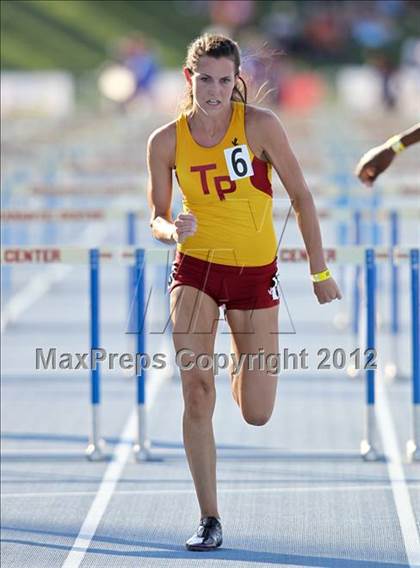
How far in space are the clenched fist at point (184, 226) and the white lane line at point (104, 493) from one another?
54.0 inches

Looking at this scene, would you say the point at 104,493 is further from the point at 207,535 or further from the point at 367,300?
the point at 367,300

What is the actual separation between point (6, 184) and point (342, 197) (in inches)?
137

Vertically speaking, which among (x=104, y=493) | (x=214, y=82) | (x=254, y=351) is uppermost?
(x=214, y=82)

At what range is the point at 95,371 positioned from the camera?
26.5ft

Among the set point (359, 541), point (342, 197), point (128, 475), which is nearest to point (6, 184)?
point (342, 197)

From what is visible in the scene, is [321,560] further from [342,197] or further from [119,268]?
[119,268]

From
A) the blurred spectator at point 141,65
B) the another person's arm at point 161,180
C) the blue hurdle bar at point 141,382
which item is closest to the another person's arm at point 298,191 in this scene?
the another person's arm at point 161,180

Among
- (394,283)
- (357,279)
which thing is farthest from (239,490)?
(357,279)

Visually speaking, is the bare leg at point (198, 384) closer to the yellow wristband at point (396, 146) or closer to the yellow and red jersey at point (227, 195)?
the yellow and red jersey at point (227, 195)

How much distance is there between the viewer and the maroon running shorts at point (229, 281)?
6.18 meters

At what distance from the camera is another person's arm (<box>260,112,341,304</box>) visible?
6.07 m

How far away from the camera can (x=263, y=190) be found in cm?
613

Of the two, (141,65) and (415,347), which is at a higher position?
(141,65)

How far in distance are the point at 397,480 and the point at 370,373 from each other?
0.54m
